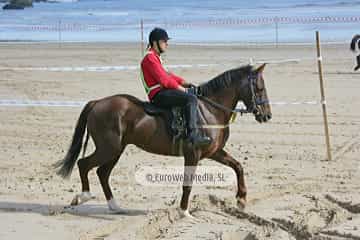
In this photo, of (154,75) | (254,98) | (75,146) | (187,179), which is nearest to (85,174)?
(75,146)

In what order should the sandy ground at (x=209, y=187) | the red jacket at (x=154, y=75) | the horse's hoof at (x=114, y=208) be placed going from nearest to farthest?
the sandy ground at (x=209, y=187) < the red jacket at (x=154, y=75) < the horse's hoof at (x=114, y=208)

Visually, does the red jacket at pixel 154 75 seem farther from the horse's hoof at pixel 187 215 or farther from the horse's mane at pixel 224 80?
the horse's hoof at pixel 187 215

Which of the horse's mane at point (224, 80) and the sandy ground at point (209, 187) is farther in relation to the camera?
the horse's mane at point (224, 80)

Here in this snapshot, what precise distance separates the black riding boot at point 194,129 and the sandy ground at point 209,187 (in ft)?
2.69

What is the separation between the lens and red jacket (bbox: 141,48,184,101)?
9586 millimetres

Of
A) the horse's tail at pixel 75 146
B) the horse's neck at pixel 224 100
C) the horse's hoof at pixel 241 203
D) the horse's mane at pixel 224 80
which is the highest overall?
the horse's mane at pixel 224 80

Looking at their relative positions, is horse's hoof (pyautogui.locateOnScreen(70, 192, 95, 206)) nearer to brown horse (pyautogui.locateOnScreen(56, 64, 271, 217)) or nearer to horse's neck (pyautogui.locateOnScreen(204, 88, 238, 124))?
brown horse (pyautogui.locateOnScreen(56, 64, 271, 217))

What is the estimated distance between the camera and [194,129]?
965cm

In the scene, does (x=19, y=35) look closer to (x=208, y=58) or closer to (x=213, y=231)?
(x=208, y=58)

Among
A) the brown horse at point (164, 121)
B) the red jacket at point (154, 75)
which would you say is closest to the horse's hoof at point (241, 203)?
the brown horse at point (164, 121)

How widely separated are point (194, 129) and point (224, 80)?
0.70m

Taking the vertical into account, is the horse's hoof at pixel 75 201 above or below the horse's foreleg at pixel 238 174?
below

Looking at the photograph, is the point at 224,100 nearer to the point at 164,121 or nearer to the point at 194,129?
the point at 194,129

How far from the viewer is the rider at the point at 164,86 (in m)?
9.61
